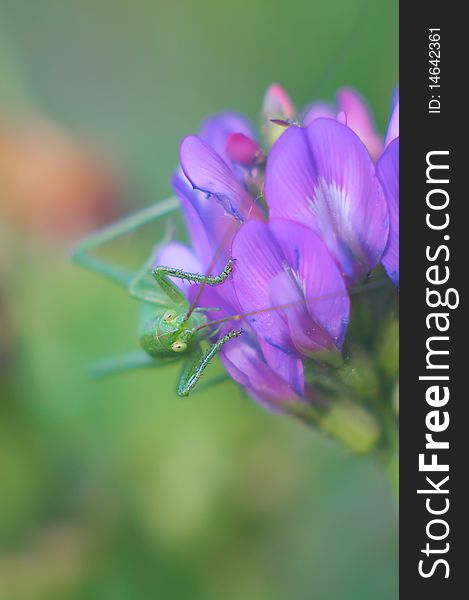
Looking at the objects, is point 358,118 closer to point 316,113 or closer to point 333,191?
point 316,113

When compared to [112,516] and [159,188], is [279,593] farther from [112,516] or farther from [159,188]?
[159,188]

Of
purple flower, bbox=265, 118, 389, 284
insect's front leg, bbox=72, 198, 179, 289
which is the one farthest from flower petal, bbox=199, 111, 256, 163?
insect's front leg, bbox=72, 198, 179, 289

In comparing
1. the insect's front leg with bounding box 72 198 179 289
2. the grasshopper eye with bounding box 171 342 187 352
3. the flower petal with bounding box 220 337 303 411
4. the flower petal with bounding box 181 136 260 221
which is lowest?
the flower petal with bounding box 220 337 303 411

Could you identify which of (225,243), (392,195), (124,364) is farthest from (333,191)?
(124,364)

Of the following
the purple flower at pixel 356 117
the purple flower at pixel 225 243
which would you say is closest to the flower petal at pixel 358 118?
the purple flower at pixel 356 117

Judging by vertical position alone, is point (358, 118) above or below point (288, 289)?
above

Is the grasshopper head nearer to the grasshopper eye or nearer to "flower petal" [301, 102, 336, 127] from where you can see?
the grasshopper eye

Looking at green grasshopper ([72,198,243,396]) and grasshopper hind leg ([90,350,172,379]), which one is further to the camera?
grasshopper hind leg ([90,350,172,379])

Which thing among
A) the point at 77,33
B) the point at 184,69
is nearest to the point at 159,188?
the point at 184,69
